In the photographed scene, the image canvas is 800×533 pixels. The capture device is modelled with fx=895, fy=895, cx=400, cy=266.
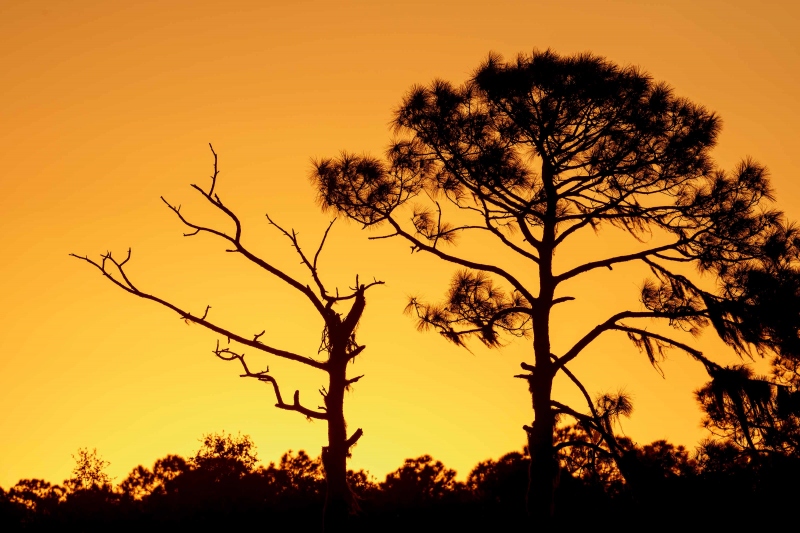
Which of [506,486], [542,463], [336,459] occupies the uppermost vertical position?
[506,486]

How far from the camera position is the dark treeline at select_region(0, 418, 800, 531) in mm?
11188

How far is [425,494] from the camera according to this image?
20828mm

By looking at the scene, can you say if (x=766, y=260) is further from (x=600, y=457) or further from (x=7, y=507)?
(x=7, y=507)

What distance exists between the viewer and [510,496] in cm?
1603

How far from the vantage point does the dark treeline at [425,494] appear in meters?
11.2

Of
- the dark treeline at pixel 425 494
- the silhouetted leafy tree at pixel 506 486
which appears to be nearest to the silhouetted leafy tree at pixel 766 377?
the dark treeline at pixel 425 494

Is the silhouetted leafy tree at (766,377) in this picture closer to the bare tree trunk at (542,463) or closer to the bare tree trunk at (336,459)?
the bare tree trunk at (542,463)

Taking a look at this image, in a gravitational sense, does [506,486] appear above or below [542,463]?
above

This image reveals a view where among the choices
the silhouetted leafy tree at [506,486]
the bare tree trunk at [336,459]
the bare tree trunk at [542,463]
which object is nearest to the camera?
the bare tree trunk at [336,459]

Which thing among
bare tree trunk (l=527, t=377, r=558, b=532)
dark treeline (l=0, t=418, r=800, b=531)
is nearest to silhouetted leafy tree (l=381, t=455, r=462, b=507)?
dark treeline (l=0, t=418, r=800, b=531)

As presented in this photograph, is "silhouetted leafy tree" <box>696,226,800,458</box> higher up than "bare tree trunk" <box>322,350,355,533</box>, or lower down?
higher up

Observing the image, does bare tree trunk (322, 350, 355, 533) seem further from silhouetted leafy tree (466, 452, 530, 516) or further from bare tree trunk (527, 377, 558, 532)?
silhouetted leafy tree (466, 452, 530, 516)

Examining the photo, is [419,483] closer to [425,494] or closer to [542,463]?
[425,494]

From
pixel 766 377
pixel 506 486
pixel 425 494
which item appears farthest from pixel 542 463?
pixel 425 494
